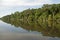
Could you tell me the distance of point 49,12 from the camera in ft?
303

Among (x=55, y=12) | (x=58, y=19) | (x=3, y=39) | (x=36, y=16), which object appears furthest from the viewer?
(x=36, y=16)

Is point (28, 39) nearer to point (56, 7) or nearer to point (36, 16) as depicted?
point (56, 7)

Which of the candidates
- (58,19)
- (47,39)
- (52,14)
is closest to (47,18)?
(52,14)

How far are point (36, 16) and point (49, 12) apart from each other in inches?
402

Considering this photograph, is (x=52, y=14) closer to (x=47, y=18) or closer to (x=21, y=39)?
(x=47, y=18)

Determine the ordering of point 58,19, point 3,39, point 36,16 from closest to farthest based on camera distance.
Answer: point 3,39
point 58,19
point 36,16

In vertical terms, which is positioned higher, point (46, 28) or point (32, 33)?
point (32, 33)

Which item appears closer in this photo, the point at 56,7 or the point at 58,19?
the point at 58,19

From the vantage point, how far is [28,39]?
3428 cm

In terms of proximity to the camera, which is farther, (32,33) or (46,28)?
(46,28)

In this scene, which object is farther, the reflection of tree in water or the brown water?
the reflection of tree in water

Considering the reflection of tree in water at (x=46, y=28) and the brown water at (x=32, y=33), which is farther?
the reflection of tree in water at (x=46, y=28)

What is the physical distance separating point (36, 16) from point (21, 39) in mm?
66987

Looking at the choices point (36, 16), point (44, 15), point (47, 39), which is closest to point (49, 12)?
point (44, 15)
